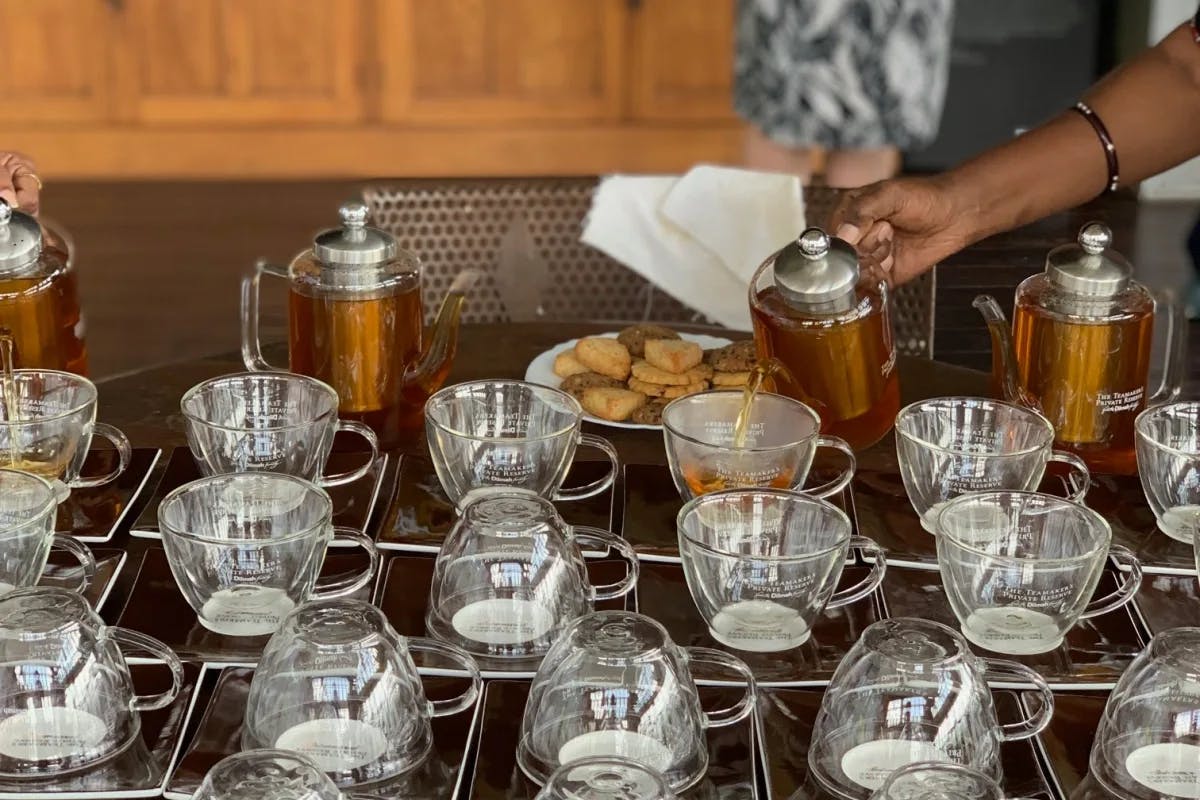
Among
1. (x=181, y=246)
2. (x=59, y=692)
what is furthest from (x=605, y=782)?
(x=181, y=246)

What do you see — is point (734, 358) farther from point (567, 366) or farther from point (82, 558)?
point (82, 558)

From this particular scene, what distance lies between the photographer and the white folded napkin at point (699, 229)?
2049mm

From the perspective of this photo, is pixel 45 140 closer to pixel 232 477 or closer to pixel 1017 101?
pixel 1017 101

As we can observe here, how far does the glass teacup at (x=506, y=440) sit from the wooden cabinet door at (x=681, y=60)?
3.28 m

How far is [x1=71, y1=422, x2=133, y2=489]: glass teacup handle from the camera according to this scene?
1.24 metres

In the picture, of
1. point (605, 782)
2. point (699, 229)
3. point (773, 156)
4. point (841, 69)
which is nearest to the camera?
point (605, 782)

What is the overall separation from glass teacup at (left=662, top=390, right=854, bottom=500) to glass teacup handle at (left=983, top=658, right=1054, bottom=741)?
0.26 m

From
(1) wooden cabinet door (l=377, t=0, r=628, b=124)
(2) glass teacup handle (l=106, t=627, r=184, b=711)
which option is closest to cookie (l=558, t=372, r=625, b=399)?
(2) glass teacup handle (l=106, t=627, r=184, b=711)

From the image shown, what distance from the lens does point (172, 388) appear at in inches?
58.7

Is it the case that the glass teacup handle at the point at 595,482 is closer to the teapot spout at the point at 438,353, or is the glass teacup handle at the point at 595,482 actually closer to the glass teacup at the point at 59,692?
the teapot spout at the point at 438,353

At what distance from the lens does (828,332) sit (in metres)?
1.30

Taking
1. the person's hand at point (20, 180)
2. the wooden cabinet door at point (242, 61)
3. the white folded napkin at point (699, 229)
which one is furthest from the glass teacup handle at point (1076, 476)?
the wooden cabinet door at point (242, 61)

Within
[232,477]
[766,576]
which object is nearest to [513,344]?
[232,477]

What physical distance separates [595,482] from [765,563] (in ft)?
0.96
